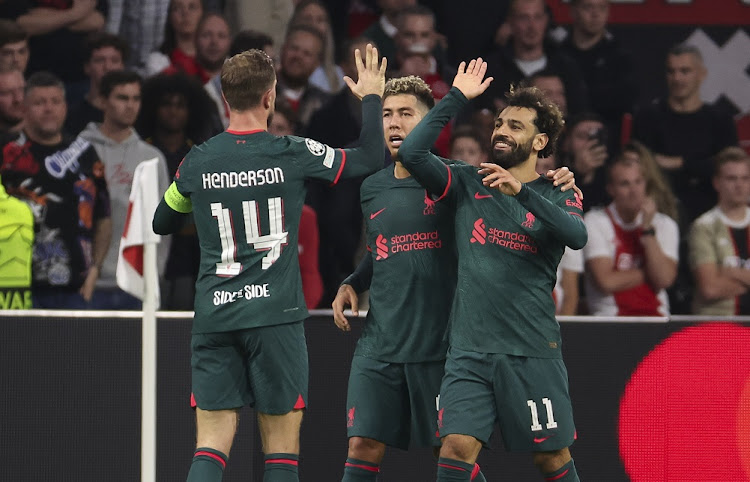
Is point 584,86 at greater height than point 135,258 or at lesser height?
greater

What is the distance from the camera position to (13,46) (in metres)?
9.16

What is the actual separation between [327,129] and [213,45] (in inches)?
42.0

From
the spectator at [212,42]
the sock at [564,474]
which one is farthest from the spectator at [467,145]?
the sock at [564,474]

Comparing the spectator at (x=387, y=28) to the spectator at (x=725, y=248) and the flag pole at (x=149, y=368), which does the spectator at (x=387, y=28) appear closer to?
the spectator at (x=725, y=248)

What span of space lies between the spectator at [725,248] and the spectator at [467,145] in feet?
5.31

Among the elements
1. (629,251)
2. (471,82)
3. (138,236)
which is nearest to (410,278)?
(471,82)

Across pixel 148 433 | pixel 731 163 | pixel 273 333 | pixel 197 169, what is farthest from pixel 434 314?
pixel 731 163

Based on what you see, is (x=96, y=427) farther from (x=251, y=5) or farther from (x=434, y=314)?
(x=251, y=5)

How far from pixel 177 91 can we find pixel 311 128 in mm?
977

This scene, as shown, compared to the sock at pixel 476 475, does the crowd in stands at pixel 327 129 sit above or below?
above

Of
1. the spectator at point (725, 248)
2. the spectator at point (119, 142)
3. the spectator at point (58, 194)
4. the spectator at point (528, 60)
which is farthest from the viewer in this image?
the spectator at point (528, 60)

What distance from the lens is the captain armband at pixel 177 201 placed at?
5842mm

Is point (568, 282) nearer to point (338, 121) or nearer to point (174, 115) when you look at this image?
point (338, 121)

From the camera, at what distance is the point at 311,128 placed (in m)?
9.28
